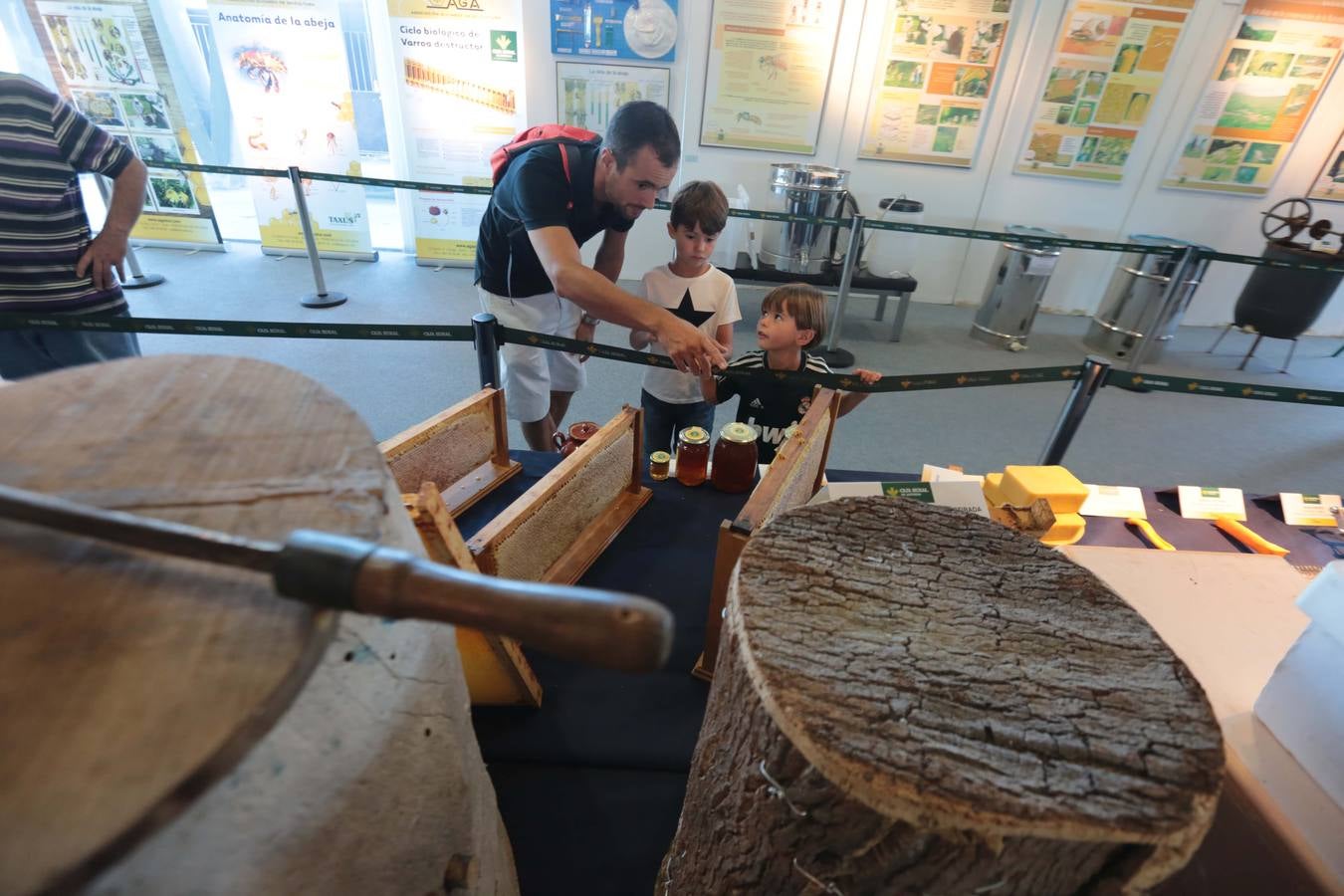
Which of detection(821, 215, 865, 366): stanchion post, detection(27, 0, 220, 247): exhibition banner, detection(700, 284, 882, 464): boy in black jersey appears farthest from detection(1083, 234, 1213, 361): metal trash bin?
detection(27, 0, 220, 247): exhibition banner

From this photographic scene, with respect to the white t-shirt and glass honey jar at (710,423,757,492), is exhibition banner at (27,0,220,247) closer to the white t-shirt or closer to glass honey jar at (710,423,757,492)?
the white t-shirt

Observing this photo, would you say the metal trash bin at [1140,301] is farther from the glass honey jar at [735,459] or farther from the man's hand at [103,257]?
the man's hand at [103,257]

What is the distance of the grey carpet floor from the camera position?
11.0 feet

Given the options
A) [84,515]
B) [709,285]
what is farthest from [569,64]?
[84,515]

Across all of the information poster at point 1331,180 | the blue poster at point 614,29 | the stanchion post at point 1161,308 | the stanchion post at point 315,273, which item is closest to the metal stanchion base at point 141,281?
the stanchion post at point 315,273

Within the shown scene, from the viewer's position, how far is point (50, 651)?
338mm

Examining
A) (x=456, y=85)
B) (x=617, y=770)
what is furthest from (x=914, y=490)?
(x=456, y=85)

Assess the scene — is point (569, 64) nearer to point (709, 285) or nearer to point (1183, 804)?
point (709, 285)

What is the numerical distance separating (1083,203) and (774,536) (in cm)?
587

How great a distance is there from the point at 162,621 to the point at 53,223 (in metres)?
2.45

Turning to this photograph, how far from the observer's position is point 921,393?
3877mm

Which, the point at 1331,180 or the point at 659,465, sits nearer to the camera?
the point at 659,465

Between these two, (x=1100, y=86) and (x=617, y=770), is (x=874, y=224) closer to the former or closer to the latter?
(x=1100, y=86)

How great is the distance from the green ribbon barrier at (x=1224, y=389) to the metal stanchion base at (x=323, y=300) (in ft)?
15.7
